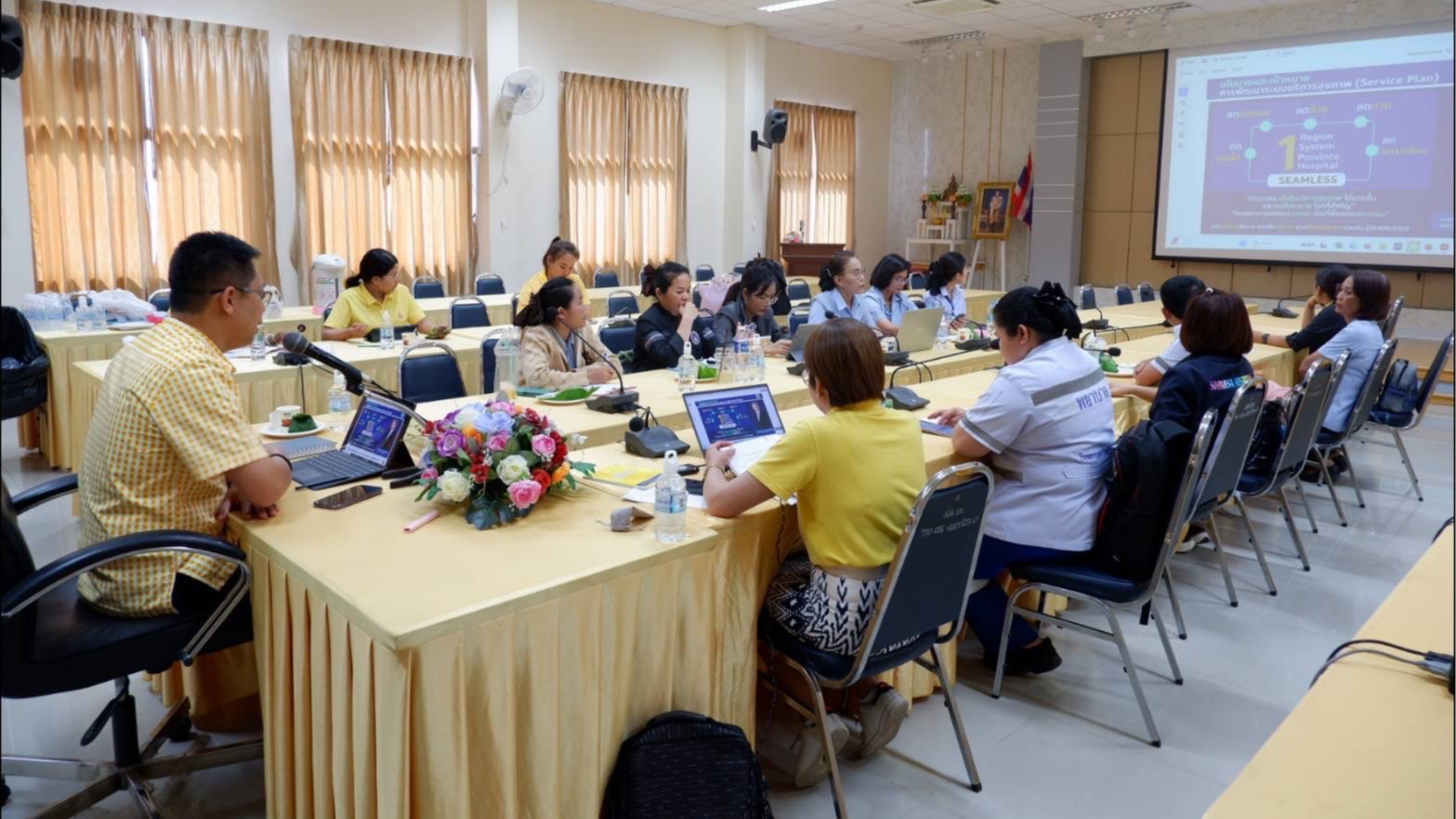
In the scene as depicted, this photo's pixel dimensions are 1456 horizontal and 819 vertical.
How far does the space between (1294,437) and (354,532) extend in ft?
11.4

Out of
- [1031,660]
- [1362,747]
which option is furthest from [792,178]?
[1362,747]

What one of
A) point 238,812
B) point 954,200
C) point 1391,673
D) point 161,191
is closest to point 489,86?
point 161,191

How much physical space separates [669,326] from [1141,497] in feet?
8.19

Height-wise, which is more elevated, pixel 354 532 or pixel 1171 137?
pixel 1171 137

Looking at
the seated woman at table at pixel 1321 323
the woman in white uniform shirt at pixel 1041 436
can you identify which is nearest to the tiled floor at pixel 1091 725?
the woman in white uniform shirt at pixel 1041 436

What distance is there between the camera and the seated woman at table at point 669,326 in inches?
175

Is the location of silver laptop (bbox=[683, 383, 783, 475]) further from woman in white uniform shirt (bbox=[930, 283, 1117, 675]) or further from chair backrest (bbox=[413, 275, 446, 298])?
chair backrest (bbox=[413, 275, 446, 298])

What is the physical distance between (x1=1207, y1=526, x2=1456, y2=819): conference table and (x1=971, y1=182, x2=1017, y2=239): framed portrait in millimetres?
10542

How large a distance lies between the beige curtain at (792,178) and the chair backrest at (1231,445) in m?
8.48

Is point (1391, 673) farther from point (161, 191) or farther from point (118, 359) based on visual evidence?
point (161, 191)

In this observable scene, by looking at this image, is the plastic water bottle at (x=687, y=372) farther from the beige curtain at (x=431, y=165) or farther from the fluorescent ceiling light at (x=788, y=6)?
the fluorescent ceiling light at (x=788, y=6)

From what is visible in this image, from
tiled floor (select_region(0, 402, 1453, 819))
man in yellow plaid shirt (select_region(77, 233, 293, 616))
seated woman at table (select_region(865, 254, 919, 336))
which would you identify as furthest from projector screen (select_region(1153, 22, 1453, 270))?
man in yellow plaid shirt (select_region(77, 233, 293, 616))

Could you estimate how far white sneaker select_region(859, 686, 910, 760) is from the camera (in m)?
2.59

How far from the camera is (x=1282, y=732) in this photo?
4.66 ft
